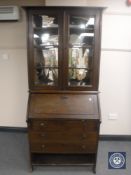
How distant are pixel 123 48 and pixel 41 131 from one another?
5.51ft

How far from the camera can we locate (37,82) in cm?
277

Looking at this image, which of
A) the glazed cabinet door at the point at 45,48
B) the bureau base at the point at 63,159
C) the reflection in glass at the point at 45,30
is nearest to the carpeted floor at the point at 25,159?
the bureau base at the point at 63,159

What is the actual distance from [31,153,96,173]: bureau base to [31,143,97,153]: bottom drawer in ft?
0.49

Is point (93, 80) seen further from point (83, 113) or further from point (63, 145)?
point (63, 145)

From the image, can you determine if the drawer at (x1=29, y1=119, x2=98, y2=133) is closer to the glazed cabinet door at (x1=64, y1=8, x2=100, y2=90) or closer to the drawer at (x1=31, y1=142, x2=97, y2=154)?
the drawer at (x1=31, y1=142, x2=97, y2=154)

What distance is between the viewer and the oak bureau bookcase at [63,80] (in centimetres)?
258

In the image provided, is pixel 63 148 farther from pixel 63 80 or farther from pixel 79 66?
pixel 79 66

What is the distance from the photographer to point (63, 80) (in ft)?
8.87

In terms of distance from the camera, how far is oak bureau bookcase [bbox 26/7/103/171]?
2.58 metres

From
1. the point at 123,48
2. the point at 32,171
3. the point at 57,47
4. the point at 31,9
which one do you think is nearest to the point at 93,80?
the point at 57,47

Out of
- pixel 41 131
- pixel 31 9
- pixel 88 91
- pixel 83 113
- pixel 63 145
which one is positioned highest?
pixel 31 9

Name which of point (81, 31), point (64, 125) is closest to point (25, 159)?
point (64, 125)

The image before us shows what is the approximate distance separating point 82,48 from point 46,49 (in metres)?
0.45

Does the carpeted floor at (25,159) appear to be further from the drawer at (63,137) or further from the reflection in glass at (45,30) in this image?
the reflection in glass at (45,30)
